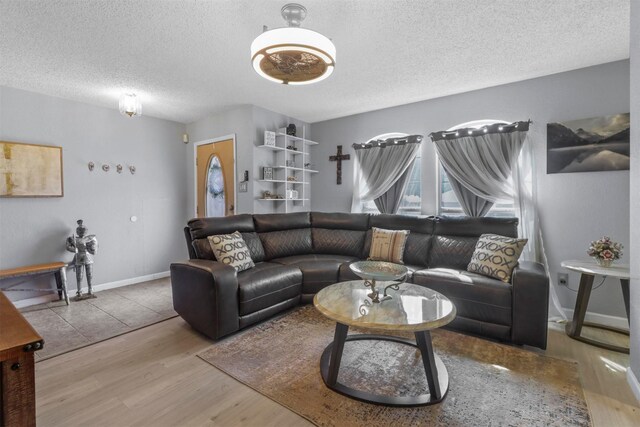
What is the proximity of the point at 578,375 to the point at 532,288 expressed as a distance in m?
0.61

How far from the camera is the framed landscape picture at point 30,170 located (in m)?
3.22

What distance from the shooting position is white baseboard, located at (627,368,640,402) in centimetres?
176

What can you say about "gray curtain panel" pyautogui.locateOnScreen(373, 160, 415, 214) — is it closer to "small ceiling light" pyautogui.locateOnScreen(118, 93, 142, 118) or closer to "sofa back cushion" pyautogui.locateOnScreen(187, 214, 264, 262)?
"sofa back cushion" pyautogui.locateOnScreen(187, 214, 264, 262)

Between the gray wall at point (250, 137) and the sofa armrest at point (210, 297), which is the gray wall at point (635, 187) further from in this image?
the gray wall at point (250, 137)

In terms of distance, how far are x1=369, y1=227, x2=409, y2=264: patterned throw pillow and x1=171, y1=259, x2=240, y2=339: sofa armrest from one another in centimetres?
166

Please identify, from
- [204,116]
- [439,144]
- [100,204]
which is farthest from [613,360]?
[100,204]

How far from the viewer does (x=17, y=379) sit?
859mm

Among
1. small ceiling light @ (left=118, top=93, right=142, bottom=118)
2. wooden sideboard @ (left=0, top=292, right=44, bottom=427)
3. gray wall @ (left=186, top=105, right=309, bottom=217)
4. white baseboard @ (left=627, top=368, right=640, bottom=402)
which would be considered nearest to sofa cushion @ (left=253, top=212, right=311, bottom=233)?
gray wall @ (left=186, top=105, right=309, bottom=217)

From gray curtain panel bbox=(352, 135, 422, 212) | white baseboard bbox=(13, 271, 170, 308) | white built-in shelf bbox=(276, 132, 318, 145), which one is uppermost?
white built-in shelf bbox=(276, 132, 318, 145)

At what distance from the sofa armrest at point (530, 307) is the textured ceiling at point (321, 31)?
1.94 metres

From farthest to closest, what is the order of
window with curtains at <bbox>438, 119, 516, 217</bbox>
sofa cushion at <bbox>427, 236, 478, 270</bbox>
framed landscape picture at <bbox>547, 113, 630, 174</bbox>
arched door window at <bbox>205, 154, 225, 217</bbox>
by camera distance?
arched door window at <bbox>205, 154, 225, 217</bbox> → window with curtains at <bbox>438, 119, 516, 217</bbox> → sofa cushion at <bbox>427, 236, 478, 270</bbox> → framed landscape picture at <bbox>547, 113, 630, 174</bbox>

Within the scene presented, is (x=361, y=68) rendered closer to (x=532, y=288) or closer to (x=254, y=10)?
(x=254, y=10)

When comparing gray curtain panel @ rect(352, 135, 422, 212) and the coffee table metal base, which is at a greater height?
gray curtain panel @ rect(352, 135, 422, 212)

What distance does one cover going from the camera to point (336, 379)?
1856mm
